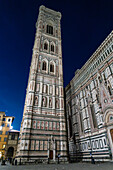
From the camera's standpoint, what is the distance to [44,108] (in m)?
19.4

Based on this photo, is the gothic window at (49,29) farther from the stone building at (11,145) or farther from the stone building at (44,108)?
the stone building at (11,145)

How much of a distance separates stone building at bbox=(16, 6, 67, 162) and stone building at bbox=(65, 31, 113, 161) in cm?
318

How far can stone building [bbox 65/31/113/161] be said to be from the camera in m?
14.5

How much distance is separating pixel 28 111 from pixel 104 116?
10688mm

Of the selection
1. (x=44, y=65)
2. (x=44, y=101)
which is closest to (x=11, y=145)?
(x=44, y=101)

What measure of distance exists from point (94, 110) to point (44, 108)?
7802mm

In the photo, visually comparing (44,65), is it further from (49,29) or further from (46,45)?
(49,29)

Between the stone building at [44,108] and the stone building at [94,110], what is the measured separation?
318 centimetres

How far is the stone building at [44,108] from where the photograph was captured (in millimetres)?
16036

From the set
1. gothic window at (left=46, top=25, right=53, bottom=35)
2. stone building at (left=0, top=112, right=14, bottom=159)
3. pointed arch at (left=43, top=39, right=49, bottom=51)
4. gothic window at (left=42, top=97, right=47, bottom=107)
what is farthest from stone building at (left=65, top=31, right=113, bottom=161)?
stone building at (left=0, top=112, right=14, bottom=159)

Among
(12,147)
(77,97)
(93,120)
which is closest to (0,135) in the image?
(12,147)

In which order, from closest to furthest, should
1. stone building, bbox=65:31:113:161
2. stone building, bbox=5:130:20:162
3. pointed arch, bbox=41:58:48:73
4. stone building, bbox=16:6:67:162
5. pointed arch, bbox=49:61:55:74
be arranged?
stone building, bbox=65:31:113:161 → stone building, bbox=16:6:67:162 → pointed arch, bbox=41:58:48:73 → pointed arch, bbox=49:61:55:74 → stone building, bbox=5:130:20:162

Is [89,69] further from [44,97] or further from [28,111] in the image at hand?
[28,111]

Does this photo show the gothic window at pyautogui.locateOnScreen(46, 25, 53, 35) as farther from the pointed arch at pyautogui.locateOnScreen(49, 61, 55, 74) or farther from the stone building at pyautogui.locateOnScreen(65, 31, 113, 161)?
the stone building at pyautogui.locateOnScreen(65, 31, 113, 161)
